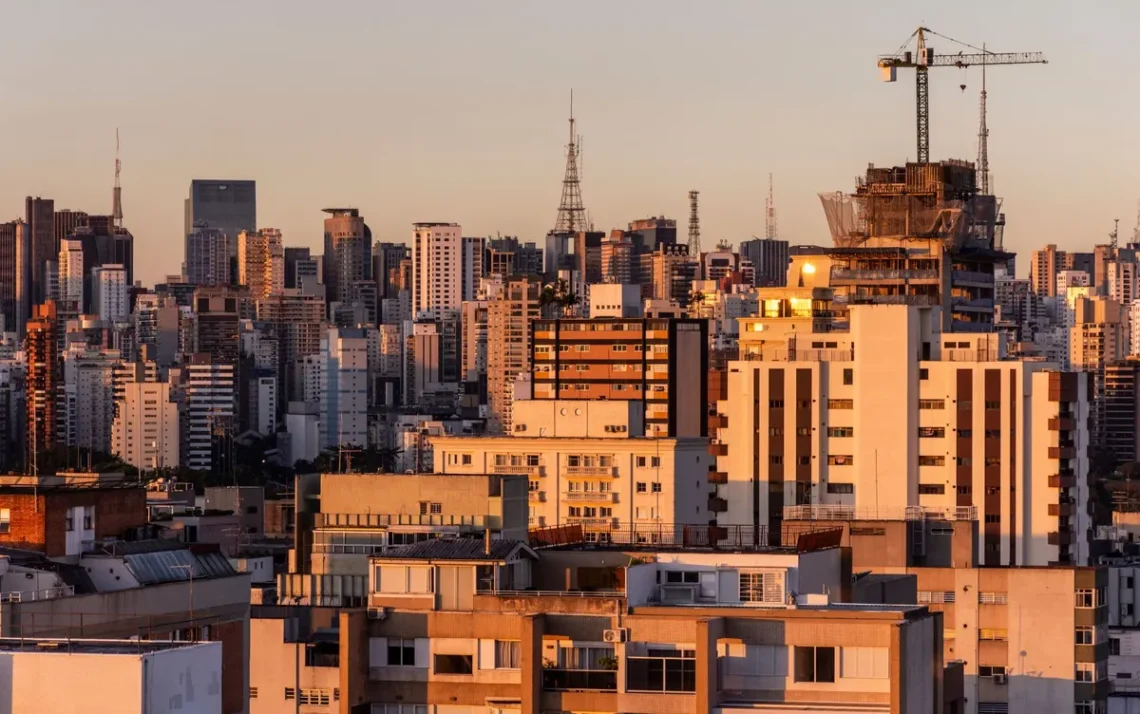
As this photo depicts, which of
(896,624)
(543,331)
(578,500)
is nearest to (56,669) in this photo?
(896,624)

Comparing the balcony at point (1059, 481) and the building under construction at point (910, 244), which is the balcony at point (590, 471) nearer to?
the building under construction at point (910, 244)

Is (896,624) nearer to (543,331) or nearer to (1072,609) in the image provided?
(1072,609)

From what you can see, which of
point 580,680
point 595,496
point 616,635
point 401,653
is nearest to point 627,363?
point 595,496

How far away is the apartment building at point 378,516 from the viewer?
6291 centimetres

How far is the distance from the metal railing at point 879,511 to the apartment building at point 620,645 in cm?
4602

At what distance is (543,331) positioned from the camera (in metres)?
177

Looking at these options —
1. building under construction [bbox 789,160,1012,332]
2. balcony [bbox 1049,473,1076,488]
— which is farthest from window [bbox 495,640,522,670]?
building under construction [bbox 789,160,1012,332]

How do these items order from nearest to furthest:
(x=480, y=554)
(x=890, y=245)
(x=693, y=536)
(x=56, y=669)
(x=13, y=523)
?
(x=56, y=669), (x=480, y=554), (x=13, y=523), (x=693, y=536), (x=890, y=245)

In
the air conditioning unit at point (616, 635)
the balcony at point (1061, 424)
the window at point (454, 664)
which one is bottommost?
the window at point (454, 664)

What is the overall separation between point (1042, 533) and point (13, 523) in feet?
179

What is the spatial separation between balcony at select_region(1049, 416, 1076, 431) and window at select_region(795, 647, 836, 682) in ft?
202

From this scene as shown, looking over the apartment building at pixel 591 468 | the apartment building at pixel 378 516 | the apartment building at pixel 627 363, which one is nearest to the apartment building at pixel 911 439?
the apartment building at pixel 591 468

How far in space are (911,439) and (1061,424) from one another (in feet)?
14.6

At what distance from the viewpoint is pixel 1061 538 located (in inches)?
3701
